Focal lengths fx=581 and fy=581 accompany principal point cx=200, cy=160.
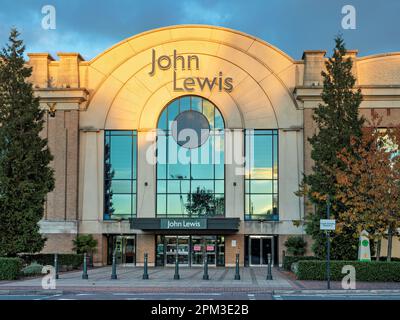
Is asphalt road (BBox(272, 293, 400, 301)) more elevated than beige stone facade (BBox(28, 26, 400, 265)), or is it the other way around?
beige stone facade (BBox(28, 26, 400, 265))

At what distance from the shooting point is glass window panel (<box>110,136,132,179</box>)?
3991 cm

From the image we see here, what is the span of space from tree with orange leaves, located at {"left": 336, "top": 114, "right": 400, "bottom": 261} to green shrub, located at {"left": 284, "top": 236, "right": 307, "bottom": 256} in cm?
943

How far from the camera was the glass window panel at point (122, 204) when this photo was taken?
131ft

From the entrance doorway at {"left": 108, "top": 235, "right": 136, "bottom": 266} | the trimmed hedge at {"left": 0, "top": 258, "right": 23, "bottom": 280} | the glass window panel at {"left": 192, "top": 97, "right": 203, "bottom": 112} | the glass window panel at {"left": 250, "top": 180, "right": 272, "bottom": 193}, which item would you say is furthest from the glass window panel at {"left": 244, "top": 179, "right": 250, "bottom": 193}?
the trimmed hedge at {"left": 0, "top": 258, "right": 23, "bottom": 280}

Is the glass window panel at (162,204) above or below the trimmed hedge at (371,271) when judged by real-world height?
above

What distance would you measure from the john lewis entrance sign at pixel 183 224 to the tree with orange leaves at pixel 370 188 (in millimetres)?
11285

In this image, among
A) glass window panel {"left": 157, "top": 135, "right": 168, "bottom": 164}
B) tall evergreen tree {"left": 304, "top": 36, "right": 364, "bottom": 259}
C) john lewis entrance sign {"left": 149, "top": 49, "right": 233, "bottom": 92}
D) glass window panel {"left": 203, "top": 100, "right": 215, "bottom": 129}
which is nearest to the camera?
tall evergreen tree {"left": 304, "top": 36, "right": 364, "bottom": 259}

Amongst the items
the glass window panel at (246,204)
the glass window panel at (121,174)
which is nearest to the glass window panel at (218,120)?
the glass window panel at (246,204)

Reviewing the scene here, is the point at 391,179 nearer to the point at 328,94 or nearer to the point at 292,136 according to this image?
the point at 328,94

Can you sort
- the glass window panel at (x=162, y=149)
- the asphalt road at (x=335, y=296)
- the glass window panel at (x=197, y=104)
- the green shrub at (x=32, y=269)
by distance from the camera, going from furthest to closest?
the glass window panel at (x=197, y=104) < the glass window panel at (x=162, y=149) < the green shrub at (x=32, y=269) < the asphalt road at (x=335, y=296)

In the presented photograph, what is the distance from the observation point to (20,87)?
2925cm

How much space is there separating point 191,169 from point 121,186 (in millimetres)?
4974

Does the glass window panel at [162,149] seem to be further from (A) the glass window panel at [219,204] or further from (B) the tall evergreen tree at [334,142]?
(B) the tall evergreen tree at [334,142]

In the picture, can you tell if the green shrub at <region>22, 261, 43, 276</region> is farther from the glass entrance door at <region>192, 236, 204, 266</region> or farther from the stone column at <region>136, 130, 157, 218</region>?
the glass entrance door at <region>192, 236, 204, 266</region>
